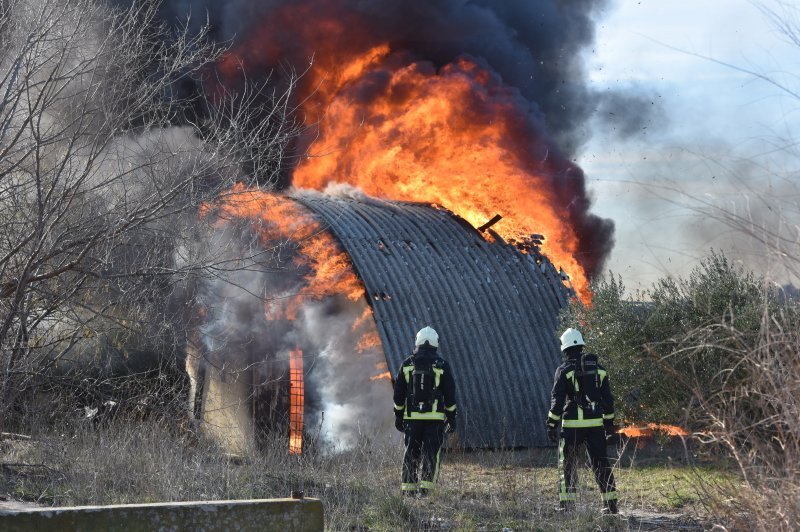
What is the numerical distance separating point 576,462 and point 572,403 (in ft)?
1.95

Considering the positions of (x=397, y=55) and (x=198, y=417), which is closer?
(x=198, y=417)

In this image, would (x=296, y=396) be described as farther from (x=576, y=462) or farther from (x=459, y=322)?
(x=576, y=462)

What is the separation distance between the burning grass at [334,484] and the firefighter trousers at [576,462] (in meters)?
0.23

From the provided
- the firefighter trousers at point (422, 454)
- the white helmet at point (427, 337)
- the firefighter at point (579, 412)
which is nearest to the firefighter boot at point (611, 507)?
the firefighter at point (579, 412)

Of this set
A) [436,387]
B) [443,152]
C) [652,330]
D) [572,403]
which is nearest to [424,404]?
[436,387]

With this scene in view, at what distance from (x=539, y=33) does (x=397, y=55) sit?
3.40 metres

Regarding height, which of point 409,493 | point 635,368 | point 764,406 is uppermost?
point 635,368

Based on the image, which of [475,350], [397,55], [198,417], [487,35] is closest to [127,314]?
[198,417]

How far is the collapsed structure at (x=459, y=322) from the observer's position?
1387 centimetres

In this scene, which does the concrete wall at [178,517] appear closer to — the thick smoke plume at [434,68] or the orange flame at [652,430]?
the orange flame at [652,430]

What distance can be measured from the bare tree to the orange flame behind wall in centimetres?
251

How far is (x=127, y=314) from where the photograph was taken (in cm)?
1205

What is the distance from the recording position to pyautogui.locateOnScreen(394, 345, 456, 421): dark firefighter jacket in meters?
9.92

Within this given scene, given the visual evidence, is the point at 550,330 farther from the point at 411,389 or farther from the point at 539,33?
the point at 539,33
